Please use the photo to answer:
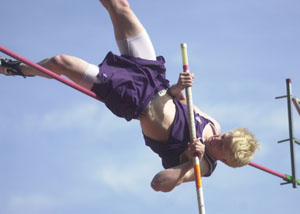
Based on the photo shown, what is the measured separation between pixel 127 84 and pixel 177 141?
0.84 m

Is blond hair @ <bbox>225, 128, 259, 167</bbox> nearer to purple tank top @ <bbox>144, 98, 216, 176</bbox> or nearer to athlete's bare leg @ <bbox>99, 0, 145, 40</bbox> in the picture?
purple tank top @ <bbox>144, 98, 216, 176</bbox>

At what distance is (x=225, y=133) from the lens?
20.6 feet

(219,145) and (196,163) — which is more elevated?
(219,145)

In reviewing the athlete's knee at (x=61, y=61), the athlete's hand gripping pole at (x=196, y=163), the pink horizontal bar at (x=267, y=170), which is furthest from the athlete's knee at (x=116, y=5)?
the pink horizontal bar at (x=267, y=170)

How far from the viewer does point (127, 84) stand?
240 inches

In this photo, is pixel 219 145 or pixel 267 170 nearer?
pixel 219 145

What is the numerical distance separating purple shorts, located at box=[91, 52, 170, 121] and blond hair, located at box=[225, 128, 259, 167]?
0.99m

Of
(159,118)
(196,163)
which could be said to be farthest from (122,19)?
(196,163)

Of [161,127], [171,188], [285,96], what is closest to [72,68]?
[161,127]

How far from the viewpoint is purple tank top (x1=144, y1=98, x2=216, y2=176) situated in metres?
6.26

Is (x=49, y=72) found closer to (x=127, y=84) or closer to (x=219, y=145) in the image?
(x=127, y=84)

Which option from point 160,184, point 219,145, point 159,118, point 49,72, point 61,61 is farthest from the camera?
point 219,145

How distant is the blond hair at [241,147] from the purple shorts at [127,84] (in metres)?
0.99

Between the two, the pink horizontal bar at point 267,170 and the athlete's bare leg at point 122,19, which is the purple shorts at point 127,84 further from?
the pink horizontal bar at point 267,170
